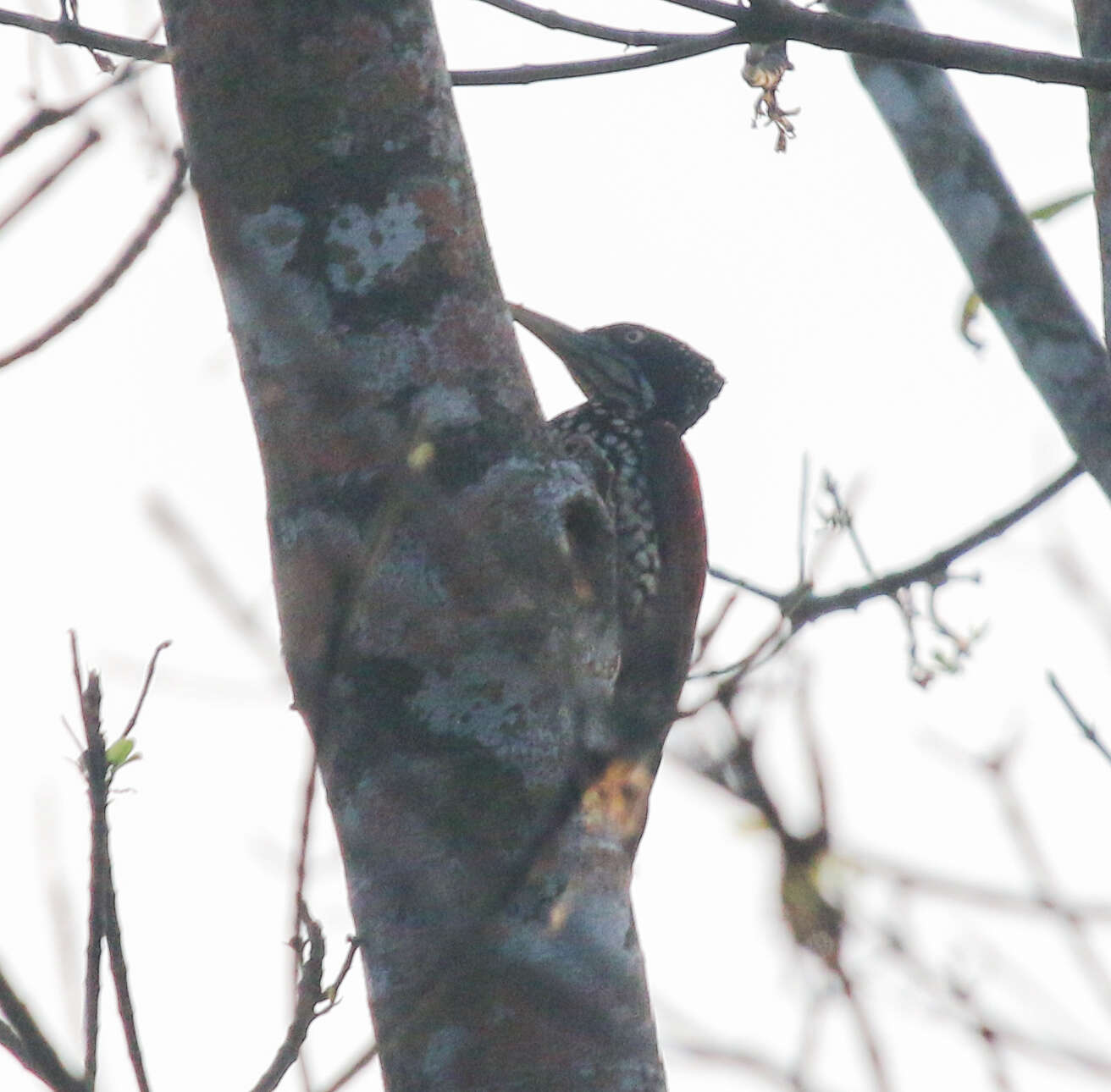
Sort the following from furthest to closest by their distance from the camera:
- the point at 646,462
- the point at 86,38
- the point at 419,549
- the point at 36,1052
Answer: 1. the point at 646,462
2. the point at 86,38
3. the point at 419,549
4. the point at 36,1052

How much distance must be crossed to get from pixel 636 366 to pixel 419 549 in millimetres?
3620

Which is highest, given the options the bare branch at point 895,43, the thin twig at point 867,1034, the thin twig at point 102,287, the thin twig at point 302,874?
the thin twig at point 102,287

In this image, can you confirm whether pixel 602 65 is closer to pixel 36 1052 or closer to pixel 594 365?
pixel 36 1052

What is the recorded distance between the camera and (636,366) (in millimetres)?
6191

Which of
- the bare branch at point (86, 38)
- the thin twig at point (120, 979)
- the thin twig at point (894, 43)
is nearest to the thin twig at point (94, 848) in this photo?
the thin twig at point (120, 979)

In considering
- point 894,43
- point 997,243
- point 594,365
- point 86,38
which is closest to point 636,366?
point 594,365

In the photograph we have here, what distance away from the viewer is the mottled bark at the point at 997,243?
4.09 meters

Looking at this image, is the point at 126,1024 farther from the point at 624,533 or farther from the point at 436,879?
the point at 624,533

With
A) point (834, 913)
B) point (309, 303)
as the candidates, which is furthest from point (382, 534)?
point (834, 913)

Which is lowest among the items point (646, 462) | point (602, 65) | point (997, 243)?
point (602, 65)

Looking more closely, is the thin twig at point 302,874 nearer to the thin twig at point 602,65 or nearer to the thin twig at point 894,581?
the thin twig at point 602,65

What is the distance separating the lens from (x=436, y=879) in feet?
8.12

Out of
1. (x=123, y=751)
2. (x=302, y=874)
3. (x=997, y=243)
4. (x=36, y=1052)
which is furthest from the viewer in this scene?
(x=997, y=243)

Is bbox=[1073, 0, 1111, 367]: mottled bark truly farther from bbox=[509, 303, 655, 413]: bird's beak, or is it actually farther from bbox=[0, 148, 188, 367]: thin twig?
bbox=[509, 303, 655, 413]: bird's beak
